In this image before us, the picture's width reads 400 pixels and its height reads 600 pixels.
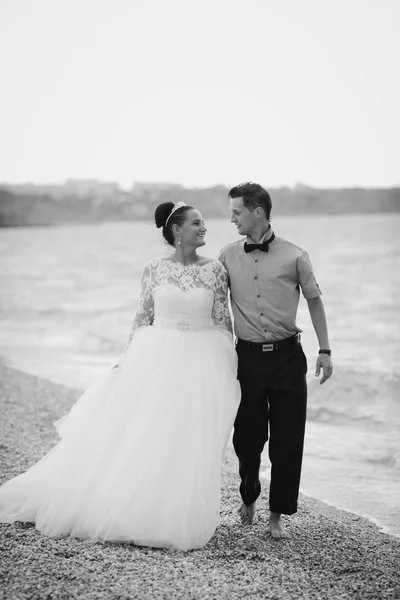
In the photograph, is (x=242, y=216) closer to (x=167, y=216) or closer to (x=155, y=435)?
(x=167, y=216)

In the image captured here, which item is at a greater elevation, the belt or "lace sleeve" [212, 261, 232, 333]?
"lace sleeve" [212, 261, 232, 333]

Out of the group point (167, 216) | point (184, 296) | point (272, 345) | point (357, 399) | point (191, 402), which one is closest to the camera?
point (191, 402)

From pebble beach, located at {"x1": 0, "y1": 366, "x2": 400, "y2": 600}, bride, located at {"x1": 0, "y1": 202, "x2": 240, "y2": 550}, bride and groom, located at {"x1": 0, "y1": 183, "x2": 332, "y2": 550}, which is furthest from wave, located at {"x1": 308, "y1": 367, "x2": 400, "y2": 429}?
bride, located at {"x1": 0, "y1": 202, "x2": 240, "y2": 550}

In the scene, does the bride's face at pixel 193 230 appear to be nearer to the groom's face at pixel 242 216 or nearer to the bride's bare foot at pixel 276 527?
the groom's face at pixel 242 216

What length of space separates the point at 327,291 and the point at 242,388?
30641mm

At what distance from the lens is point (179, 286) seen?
4508 millimetres

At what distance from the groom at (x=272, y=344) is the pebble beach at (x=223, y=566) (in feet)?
1.18

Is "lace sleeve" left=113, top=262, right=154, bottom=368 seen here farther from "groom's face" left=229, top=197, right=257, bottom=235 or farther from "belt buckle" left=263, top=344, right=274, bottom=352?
"belt buckle" left=263, top=344, right=274, bottom=352

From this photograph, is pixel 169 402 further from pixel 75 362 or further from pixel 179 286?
pixel 75 362

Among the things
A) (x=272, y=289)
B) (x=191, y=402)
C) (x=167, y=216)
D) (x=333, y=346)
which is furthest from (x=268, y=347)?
(x=333, y=346)

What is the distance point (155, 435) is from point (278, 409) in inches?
32.0

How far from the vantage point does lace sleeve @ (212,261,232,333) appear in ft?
14.8

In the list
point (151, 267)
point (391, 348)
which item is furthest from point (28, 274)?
point (151, 267)

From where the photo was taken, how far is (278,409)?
4.36m
